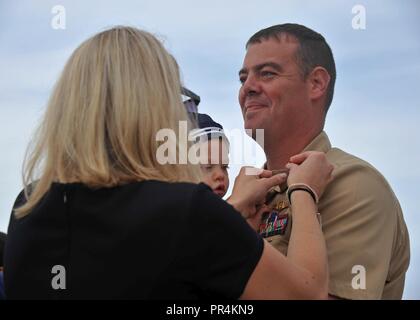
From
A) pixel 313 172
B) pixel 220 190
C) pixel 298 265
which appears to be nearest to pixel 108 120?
pixel 298 265

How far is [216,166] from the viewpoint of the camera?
173 inches

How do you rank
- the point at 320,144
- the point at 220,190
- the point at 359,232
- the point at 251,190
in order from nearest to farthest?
1. the point at 359,232
2. the point at 251,190
3. the point at 320,144
4. the point at 220,190

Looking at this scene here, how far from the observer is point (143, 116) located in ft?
7.14

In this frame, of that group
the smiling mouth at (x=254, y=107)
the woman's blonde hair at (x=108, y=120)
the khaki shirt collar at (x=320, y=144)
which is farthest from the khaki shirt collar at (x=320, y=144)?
the woman's blonde hair at (x=108, y=120)

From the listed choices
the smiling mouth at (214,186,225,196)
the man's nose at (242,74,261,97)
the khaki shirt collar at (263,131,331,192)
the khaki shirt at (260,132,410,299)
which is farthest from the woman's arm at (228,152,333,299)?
the smiling mouth at (214,186,225,196)

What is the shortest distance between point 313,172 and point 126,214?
1.06 meters

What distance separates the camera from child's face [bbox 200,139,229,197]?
4348mm

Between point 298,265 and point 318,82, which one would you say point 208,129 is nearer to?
point 318,82

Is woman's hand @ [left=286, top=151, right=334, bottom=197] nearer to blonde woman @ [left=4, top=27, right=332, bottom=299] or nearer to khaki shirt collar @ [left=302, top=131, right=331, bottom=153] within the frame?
blonde woman @ [left=4, top=27, right=332, bottom=299]

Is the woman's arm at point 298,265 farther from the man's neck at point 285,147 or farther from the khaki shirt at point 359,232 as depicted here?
the man's neck at point 285,147

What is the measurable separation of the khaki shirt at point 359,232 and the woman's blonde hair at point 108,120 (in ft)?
2.80

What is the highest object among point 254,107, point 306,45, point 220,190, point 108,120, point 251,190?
point 306,45
